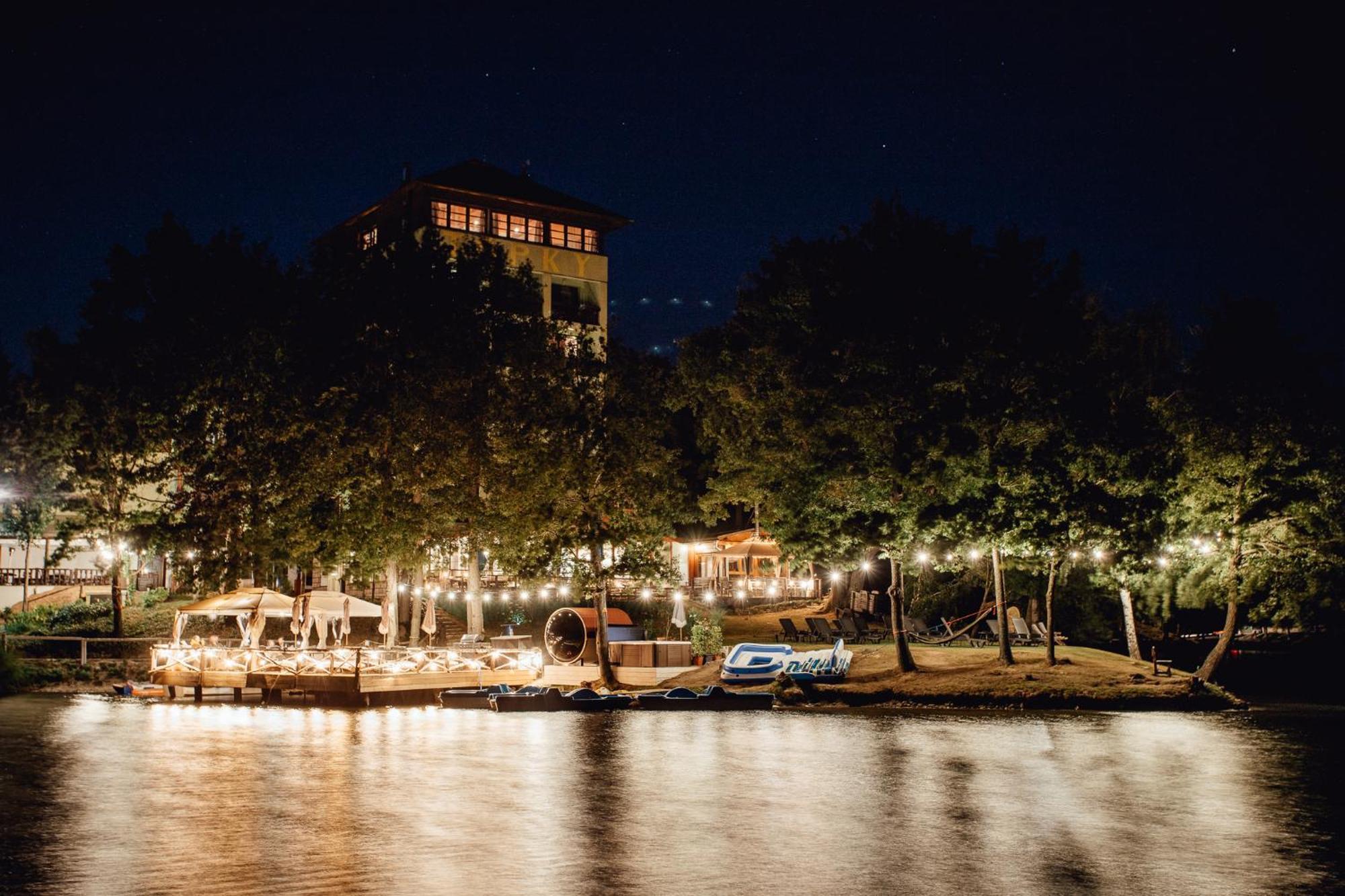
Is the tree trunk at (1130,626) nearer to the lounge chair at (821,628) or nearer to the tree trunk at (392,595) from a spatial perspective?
the lounge chair at (821,628)

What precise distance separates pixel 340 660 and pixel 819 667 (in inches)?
547

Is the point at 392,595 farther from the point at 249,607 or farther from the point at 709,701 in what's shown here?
the point at 709,701

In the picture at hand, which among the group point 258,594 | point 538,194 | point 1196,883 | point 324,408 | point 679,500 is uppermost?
point 538,194

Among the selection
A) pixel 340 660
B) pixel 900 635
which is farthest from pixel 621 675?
pixel 900 635

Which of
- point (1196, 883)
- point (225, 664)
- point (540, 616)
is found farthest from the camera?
point (540, 616)

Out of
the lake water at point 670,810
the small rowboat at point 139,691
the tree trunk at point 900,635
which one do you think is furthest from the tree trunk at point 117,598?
the tree trunk at point 900,635

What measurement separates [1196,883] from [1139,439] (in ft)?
84.3

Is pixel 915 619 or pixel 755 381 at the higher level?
pixel 755 381

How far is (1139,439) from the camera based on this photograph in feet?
117

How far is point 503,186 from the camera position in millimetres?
77938

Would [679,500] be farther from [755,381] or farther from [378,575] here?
[378,575]

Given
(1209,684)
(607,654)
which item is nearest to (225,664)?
(607,654)

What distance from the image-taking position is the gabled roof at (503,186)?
246ft

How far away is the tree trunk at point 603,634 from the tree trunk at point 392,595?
6.65 meters
